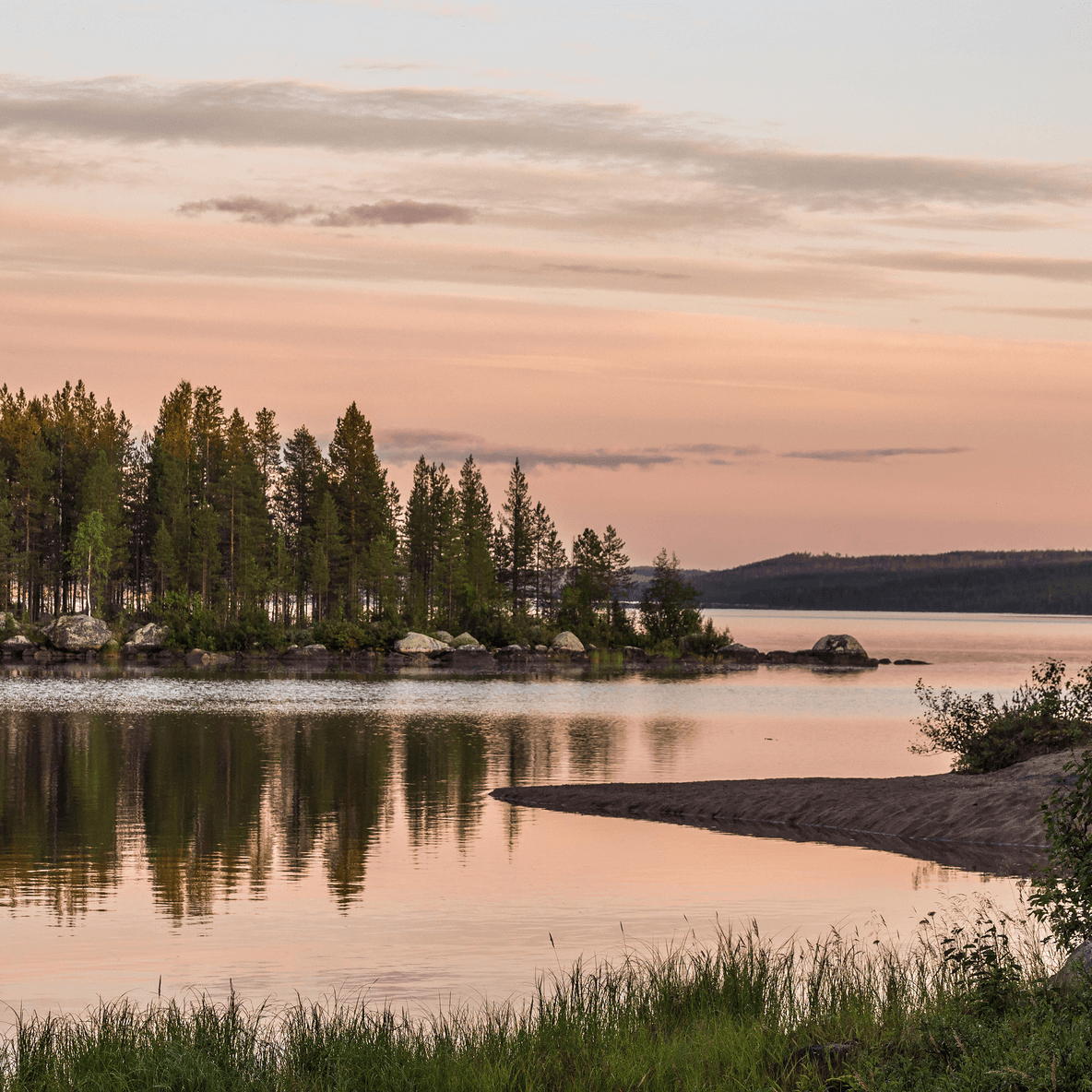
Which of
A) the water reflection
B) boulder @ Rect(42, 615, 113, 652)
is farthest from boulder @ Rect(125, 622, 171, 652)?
the water reflection

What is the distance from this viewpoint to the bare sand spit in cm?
2745

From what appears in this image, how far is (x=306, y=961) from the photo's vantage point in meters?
17.8

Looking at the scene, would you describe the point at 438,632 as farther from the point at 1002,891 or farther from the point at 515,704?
the point at 1002,891

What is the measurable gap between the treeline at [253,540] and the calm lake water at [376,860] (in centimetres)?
6575

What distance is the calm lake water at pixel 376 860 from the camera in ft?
58.5

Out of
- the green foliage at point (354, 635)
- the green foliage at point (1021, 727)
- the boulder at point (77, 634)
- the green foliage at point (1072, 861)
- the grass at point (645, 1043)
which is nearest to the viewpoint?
the grass at point (645, 1043)

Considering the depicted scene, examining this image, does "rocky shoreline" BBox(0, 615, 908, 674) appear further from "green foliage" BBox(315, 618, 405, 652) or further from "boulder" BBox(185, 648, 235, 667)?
"green foliage" BBox(315, 618, 405, 652)

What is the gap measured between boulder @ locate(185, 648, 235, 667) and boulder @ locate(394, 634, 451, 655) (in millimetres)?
14696

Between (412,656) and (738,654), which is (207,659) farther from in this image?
(738,654)

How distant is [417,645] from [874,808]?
91.7m

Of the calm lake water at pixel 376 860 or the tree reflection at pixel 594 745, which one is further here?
the tree reflection at pixel 594 745

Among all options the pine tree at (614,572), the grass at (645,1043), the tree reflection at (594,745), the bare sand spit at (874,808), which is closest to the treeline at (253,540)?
the pine tree at (614,572)

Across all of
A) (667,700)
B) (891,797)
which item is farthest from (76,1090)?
(667,700)

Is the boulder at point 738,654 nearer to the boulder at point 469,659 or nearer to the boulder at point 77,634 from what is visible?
the boulder at point 469,659
